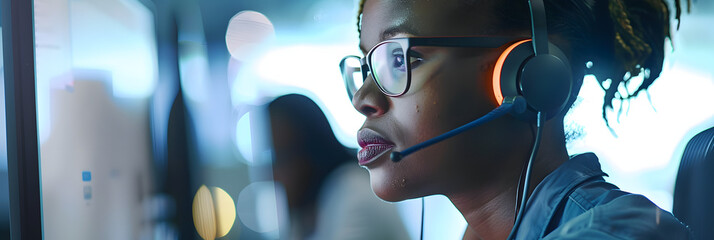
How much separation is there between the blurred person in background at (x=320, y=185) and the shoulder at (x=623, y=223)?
45 centimetres

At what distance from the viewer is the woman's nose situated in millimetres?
851

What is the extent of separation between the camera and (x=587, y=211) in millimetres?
690

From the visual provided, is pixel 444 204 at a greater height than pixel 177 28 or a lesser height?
lesser

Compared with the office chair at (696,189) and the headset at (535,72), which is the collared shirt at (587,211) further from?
the office chair at (696,189)

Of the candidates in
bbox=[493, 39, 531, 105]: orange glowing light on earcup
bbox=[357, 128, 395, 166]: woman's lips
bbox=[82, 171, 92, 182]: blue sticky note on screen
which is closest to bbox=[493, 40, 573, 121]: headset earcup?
bbox=[493, 39, 531, 105]: orange glowing light on earcup

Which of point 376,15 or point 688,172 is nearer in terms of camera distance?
point 376,15

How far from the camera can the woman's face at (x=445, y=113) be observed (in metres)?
0.78

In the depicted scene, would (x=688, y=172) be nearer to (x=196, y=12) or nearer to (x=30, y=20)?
(x=196, y=12)

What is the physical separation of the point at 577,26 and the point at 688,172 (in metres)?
0.42

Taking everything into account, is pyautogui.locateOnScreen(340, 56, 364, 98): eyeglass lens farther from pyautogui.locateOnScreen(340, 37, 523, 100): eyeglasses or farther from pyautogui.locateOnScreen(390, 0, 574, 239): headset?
pyautogui.locateOnScreen(390, 0, 574, 239): headset

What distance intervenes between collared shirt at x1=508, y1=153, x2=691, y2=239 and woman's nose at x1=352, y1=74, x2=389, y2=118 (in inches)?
11.2

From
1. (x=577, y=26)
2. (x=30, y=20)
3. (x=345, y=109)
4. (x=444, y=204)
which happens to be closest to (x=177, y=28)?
(x=30, y=20)

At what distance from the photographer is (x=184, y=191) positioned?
110cm

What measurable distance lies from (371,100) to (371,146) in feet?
0.27
